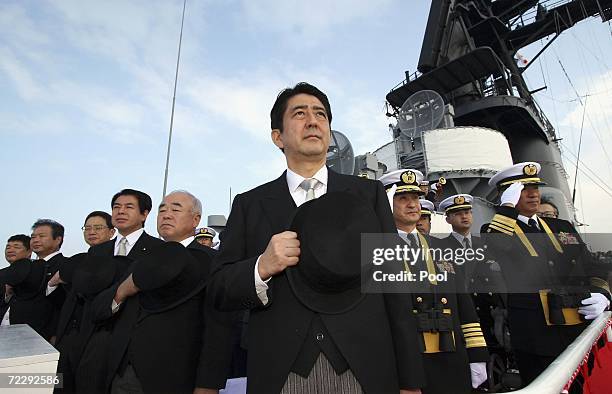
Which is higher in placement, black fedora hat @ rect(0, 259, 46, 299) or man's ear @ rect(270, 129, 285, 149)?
man's ear @ rect(270, 129, 285, 149)

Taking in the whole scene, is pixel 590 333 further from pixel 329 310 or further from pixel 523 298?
pixel 329 310

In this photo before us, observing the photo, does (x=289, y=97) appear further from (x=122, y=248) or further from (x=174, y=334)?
(x=122, y=248)

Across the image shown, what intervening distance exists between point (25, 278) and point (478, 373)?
531 cm

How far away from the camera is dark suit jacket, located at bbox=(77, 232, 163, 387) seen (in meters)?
2.53

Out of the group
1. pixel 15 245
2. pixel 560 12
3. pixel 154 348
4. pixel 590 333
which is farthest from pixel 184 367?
pixel 560 12

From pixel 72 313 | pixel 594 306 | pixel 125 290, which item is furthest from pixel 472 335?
pixel 72 313

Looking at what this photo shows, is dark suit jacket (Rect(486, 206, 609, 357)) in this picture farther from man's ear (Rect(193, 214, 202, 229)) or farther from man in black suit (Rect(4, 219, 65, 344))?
man in black suit (Rect(4, 219, 65, 344))

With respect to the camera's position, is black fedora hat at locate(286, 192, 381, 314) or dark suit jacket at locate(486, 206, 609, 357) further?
dark suit jacket at locate(486, 206, 609, 357)

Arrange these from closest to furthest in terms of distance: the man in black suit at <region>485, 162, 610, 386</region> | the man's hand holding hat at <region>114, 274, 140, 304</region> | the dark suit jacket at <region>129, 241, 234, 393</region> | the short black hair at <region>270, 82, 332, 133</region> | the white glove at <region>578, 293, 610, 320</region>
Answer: the short black hair at <region>270, 82, 332, 133</region> < the dark suit jacket at <region>129, 241, 234, 393</region> < the man's hand holding hat at <region>114, 274, 140, 304</region> < the white glove at <region>578, 293, 610, 320</region> < the man in black suit at <region>485, 162, 610, 386</region>

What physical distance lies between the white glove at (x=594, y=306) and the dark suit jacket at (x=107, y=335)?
3.67 meters

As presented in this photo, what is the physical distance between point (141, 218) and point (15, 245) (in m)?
3.48

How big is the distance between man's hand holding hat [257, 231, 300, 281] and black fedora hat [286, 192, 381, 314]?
1.2 inches

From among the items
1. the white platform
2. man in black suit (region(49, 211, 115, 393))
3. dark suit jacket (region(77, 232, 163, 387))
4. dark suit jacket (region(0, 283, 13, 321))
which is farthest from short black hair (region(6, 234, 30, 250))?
the white platform

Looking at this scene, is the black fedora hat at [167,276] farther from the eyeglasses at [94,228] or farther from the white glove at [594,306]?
the white glove at [594,306]
